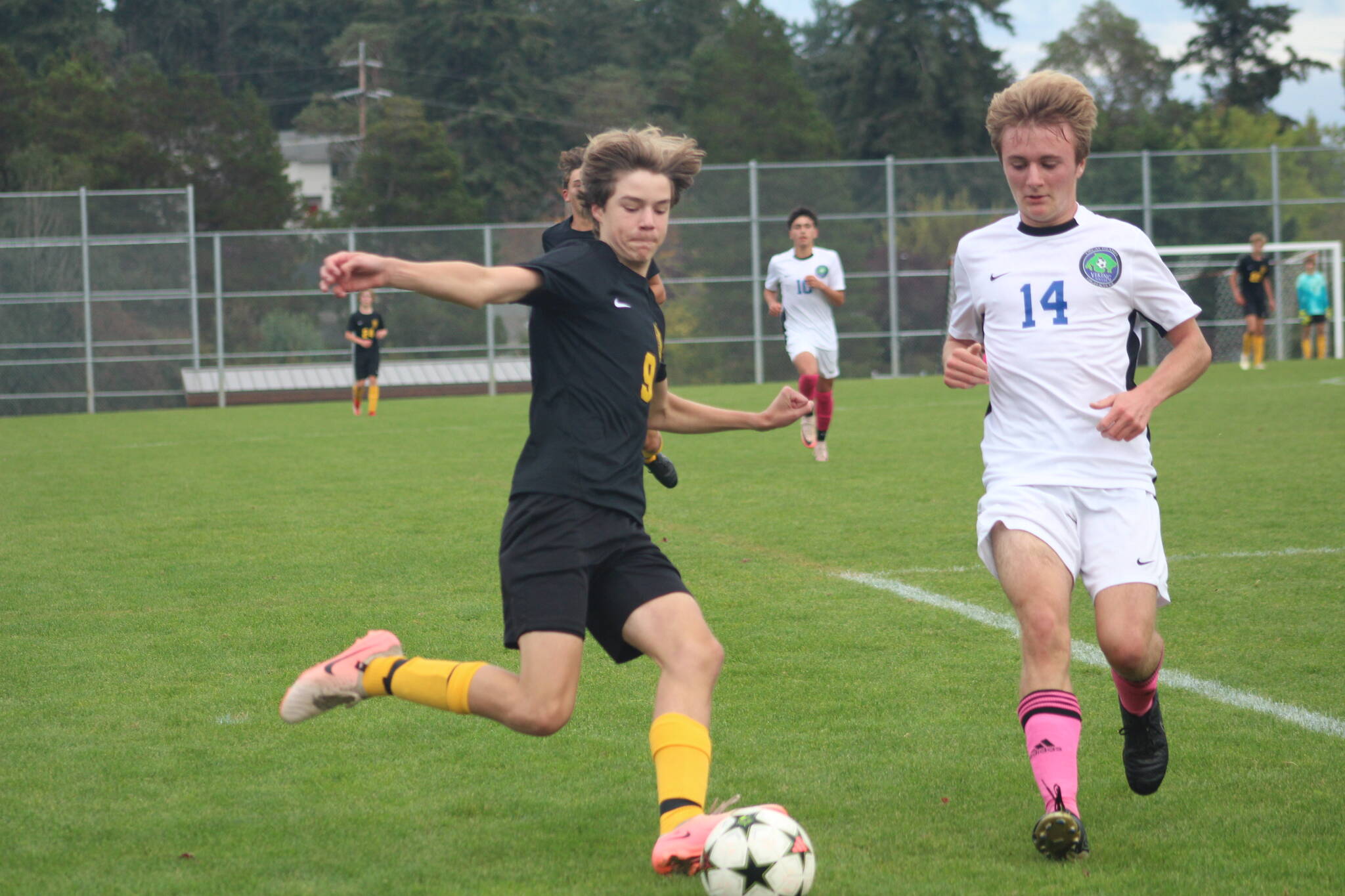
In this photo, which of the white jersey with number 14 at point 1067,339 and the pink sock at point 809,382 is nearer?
the white jersey with number 14 at point 1067,339

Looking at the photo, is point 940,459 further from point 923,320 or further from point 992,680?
point 923,320

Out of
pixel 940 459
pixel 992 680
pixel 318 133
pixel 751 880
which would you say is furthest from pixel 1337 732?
pixel 318 133

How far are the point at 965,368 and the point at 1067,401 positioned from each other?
0.27 metres

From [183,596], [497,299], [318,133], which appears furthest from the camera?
[318,133]

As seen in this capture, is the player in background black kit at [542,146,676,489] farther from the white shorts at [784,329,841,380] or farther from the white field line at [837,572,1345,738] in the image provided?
the white shorts at [784,329,841,380]

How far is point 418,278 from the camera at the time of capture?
3207 mm

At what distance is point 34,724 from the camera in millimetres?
4703

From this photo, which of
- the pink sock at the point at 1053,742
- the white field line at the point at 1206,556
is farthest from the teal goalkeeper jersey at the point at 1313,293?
the pink sock at the point at 1053,742

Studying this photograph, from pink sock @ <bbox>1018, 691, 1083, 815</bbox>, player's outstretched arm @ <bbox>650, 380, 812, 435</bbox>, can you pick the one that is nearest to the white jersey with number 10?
player's outstretched arm @ <bbox>650, 380, 812, 435</bbox>

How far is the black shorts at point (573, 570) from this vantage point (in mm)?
3492

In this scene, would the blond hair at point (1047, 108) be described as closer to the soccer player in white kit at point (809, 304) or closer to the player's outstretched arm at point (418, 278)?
the player's outstretched arm at point (418, 278)

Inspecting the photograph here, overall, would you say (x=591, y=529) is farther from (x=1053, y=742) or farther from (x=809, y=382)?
(x=809, y=382)

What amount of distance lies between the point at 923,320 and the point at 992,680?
2482 centimetres

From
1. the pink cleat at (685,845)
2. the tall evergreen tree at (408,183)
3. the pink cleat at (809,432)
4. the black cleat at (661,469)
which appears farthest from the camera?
the tall evergreen tree at (408,183)
